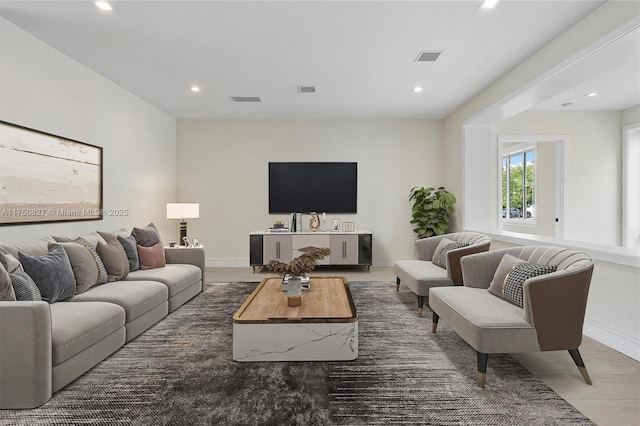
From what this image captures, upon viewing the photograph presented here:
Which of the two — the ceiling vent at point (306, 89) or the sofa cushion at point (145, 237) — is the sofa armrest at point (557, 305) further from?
the sofa cushion at point (145, 237)

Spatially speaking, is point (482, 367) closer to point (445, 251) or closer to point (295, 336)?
point (295, 336)

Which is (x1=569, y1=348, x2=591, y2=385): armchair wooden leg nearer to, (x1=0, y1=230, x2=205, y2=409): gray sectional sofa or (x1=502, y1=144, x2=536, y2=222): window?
(x1=0, y1=230, x2=205, y2=409): gray sectional sofa

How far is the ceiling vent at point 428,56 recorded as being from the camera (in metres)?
3.41

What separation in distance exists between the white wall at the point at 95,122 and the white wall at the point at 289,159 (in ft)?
1.83

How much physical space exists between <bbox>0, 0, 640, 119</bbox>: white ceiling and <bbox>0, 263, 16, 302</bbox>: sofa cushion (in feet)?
6.91

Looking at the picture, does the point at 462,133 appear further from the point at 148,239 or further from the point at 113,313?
the point at 113,313

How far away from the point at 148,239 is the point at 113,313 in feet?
5.29

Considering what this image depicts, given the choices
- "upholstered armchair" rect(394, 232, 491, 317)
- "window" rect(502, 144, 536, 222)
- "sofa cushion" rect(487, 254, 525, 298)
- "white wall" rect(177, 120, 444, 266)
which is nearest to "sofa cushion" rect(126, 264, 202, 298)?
"white wall" rect(177, 120, 444, 266)

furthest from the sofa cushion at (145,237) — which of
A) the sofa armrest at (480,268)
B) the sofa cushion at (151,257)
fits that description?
the sofa armrest at (480,268)

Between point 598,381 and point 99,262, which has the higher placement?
point 99,262

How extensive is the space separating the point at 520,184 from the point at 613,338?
15.6 feet

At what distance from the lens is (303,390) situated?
207 centimetres

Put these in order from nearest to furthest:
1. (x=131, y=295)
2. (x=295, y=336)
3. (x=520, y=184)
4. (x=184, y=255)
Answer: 1. (x=295, y=336)
2. (x=131, y=295)
3. (x=184, y=255)
4. (x=520, y=184)

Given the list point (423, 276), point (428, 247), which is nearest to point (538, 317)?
point (423, 276)
